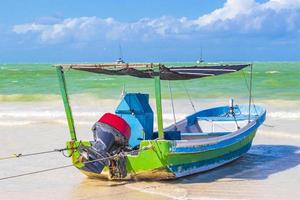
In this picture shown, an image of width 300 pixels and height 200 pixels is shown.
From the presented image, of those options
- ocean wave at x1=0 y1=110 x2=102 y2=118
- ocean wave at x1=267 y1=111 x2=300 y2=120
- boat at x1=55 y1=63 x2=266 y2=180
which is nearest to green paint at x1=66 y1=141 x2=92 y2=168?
boat at x1=55 y1=63 x2=266 y2=180

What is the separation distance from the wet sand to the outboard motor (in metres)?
0.40

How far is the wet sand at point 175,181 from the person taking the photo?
872 centimetres

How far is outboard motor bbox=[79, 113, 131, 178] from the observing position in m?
8.92

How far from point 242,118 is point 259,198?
5.05 meters

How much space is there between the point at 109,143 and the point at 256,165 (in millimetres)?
3613

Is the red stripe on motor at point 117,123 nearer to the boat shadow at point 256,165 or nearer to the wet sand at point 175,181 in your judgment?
the wet sand at point 175,181

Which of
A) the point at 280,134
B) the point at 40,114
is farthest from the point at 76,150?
the point at 40,114

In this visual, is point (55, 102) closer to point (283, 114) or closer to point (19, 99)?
point (19, 99)

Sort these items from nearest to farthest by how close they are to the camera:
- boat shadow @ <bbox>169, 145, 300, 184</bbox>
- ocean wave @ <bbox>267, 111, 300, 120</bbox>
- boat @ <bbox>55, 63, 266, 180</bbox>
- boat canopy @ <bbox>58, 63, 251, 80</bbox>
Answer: boat canopy @ <bbox>58, 63, 251, 80</bbox> → boat @ <bbox>55, 63, 266, 180</bbox> → boat shadow @ <bbox>169, 145, 300, 184</bbox> → ocean wave @ <bbox>267, 111, 300, 120</bbox>

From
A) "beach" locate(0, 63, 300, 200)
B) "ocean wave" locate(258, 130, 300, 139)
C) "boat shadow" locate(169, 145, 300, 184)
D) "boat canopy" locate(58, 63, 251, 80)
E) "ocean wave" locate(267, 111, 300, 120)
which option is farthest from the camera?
"ocean wave" locate(267, 111, 300, 120)

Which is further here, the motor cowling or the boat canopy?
the motor cowling

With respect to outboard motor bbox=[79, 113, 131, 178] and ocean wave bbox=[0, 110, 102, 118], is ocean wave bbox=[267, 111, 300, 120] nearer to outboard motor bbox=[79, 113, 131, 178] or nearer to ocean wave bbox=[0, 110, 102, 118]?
ocean wave bbox=[0, 110, 102, 118]

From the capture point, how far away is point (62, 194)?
8.86 meters

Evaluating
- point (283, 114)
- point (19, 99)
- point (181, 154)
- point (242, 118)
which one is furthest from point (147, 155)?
point (19, 99)
